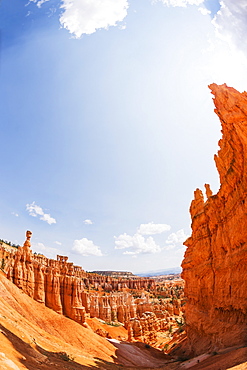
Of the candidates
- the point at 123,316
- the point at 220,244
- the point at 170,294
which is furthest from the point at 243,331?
the point at 170,294

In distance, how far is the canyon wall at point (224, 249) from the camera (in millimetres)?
21422

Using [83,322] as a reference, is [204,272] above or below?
above

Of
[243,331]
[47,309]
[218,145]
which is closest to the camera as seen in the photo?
[243,331]

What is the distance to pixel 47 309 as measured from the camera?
118ft

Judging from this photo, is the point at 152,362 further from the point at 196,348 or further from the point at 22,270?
the point at 22,270

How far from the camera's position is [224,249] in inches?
1064

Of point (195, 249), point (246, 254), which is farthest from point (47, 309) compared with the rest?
point (246, 254)

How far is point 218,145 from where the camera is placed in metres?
29.8

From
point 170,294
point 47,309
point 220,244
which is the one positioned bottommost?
point 170,294

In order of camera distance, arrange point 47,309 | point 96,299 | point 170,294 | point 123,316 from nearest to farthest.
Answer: point 47,309 → point 96,299 → point 123,316 → point 170,294

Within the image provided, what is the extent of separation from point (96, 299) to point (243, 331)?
51.6 metres

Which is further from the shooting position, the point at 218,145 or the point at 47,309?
the point at 47,309

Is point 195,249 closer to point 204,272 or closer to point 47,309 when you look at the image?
point 204,272

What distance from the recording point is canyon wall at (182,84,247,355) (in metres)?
21.4
